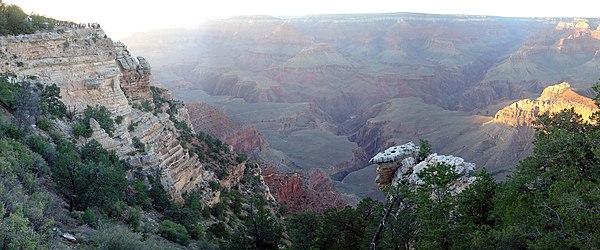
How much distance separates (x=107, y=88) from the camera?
2231 centimetres

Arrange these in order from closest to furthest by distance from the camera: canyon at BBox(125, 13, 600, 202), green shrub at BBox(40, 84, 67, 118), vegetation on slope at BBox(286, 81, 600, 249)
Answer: vegetation on slope at BBox(286, 81, 600, 249)
green shrub at BBox(40, 84, 67, 118)
canyon at BBox(125, 13, 600, 202)

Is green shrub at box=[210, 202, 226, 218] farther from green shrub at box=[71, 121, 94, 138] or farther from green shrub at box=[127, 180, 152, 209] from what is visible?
green shrub at box=[71, 121, 94, 138]

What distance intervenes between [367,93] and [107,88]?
116 meters

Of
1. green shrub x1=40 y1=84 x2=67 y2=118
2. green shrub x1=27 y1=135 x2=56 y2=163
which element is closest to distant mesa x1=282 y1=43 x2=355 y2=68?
green shrub x1=40 y1=84 x2=67 y2=118

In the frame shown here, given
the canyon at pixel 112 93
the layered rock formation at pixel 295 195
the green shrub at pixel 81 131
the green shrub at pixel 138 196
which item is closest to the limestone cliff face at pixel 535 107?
the layered rock formation at pixel 295 195

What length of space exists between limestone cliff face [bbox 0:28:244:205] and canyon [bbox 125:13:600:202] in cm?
1463

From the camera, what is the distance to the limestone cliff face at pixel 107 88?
2033cm

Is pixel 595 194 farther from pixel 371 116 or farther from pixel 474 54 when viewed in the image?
pixel 474 54

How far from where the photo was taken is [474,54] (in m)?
192

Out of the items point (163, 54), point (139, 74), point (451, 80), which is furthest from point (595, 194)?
point (163, 54)

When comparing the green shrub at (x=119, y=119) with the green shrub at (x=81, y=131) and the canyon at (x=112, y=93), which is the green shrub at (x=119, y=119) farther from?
the green shrub at (x=81, y=131)

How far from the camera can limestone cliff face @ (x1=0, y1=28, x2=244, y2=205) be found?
20.3 m

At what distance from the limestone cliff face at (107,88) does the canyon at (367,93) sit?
48.0 ft

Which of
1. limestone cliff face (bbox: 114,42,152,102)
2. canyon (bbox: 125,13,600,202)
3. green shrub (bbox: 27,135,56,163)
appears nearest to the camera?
green shrub (bbox: 27,135,56,163)
